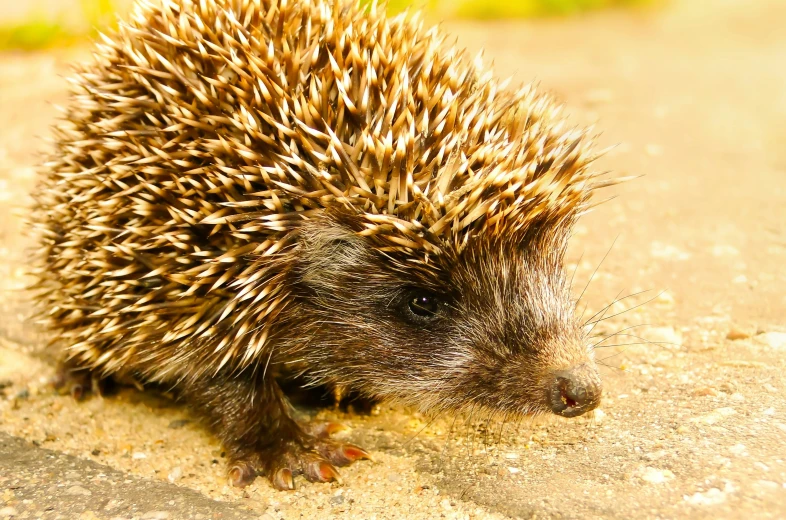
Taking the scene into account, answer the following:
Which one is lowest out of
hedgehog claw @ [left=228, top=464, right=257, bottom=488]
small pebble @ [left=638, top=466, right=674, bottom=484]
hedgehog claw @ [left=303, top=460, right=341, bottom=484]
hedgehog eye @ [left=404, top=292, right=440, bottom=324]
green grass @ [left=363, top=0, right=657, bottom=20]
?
hedgehog claw @ [left=228, top=464, right=257, bottom=488]

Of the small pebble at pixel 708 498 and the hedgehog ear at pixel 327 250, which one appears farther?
the hedgehog ear at pixel 327 250

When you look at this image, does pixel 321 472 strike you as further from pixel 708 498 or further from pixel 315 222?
pixel 708 498

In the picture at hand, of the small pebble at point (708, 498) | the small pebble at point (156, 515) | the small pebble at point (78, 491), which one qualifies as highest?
the small pebble at point (708, 498)

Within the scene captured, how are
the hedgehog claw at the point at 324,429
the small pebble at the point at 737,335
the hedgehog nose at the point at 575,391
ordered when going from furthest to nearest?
the small pebble at the point at 737,335
the hedgehog claw at the point at 324,429
the hedgehog nose at the point at 575,391

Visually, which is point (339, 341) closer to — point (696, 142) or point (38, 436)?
point (38, 436)

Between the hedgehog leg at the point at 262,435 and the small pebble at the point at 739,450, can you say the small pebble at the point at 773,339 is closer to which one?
the small pebble at the point at 739,450

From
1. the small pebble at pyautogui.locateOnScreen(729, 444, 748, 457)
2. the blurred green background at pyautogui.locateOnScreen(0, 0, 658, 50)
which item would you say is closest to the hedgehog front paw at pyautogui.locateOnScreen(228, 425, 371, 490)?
the small pebble at pyautogui.locateOnScreen(729, 444, 748, 457)

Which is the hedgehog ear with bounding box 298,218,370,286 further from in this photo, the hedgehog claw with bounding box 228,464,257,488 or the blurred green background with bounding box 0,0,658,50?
the blurred green background with bounding box 0,0,658,50

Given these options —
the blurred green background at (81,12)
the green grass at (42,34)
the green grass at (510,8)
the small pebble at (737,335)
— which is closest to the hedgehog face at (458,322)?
the small pebble at (737,335)
